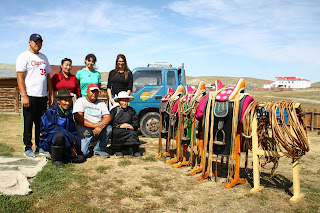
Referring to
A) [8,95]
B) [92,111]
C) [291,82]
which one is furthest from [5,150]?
[291,82]

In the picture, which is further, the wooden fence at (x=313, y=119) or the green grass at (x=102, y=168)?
the wooden fence at (x=313, y=119)

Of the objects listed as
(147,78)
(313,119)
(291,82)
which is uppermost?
(291,82)

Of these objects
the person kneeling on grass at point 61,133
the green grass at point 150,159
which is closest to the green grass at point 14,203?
the person kneeling on grass at point 61,133

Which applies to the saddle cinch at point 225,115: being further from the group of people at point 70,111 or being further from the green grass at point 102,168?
the group of people at point 70,111

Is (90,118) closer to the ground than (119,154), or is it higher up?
higher up

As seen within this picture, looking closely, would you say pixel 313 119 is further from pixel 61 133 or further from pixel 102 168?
pixel 61 133

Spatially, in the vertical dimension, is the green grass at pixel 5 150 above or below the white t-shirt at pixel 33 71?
below

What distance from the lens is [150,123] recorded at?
8406 mm

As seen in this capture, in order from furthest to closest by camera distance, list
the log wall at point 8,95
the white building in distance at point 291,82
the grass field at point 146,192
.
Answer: the white building in distance at point 291,82, the log wall at point 8,95, the grass field at point 146,192

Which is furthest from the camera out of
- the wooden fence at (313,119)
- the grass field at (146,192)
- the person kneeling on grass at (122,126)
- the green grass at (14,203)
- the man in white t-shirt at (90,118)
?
the wooden fence at (313,119)

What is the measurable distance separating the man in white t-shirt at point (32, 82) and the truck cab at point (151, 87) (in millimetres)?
3353

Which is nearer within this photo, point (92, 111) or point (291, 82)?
point (92, 111)

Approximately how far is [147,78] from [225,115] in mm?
4656

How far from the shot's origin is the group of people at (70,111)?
4.92 metres
